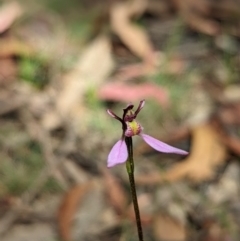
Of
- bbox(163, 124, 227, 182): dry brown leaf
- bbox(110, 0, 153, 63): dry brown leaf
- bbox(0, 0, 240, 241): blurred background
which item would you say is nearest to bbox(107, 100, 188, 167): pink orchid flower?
bbox(0, 0, 240, 241): blurred background

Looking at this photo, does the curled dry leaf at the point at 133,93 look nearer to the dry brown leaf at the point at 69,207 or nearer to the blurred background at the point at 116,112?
the blurred background at the point at 116,112

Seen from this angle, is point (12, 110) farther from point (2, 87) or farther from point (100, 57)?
point (100, 57)

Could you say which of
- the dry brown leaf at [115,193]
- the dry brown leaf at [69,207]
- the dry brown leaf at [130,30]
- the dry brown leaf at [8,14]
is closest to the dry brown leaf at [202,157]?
the dry brown leaf at [115,193]

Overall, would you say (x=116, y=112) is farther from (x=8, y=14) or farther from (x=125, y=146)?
(x=125, y=146)

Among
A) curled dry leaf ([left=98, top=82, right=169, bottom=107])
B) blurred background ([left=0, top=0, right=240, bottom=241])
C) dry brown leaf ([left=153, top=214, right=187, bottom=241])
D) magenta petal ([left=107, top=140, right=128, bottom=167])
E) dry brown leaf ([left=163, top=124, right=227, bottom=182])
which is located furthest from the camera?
curled dry leaf ([left=98, top=82, right=169, bottom=107])

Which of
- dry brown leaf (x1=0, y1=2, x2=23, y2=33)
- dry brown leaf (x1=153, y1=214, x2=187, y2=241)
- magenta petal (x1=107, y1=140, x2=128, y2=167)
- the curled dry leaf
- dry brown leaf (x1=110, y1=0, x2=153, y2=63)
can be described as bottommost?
dry brown leaf (x1=153, y1=214, x2=187, y2=241)

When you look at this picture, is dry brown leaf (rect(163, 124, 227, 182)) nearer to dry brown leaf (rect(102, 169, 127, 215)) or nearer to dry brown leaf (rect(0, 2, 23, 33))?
dry brown leaf (rect(102, 169, 127, 215))

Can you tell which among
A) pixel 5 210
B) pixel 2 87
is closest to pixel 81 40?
pixel 2 87
